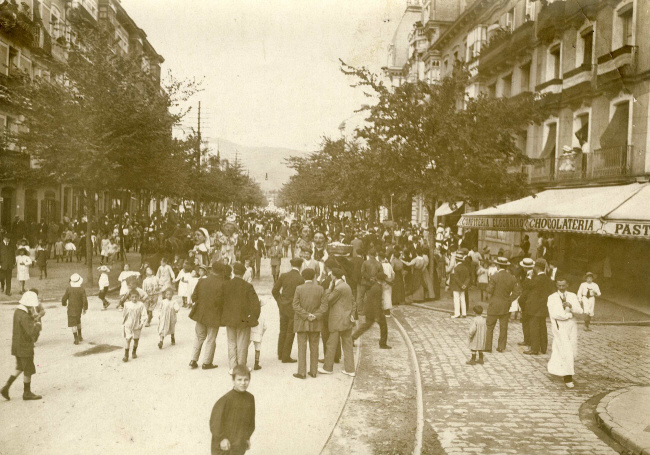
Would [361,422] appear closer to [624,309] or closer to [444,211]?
[624,309]

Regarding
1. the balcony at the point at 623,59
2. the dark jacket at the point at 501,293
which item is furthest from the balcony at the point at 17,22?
the balcony at the point at 623,59

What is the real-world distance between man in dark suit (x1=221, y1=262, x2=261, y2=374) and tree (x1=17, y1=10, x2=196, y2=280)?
4.32 m

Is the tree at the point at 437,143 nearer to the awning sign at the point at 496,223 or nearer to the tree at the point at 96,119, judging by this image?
the awning sign at the point at 496,223

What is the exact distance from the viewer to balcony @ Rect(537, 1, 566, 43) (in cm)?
2094

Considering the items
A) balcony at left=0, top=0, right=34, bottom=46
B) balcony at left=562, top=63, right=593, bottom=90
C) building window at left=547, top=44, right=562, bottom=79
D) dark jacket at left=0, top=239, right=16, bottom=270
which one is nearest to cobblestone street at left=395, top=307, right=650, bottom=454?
dark jacket at left=0, top=239, right=16, bottom=270

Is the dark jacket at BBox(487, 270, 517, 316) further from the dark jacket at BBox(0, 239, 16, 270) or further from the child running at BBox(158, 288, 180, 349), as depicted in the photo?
the dark jacket at BBox(0, 239, 16, 270)

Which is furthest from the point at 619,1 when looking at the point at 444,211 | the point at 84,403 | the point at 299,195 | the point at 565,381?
the point at 299,195

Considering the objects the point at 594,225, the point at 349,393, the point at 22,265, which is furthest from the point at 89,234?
the point at 594,225

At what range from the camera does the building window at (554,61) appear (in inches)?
904

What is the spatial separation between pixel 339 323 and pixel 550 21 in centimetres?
1751

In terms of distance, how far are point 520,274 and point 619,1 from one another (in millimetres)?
7201

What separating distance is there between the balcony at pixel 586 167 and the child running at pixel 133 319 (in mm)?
11693

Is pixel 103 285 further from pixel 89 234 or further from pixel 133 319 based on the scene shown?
pixel 133 319

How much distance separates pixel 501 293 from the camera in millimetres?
10836
